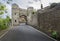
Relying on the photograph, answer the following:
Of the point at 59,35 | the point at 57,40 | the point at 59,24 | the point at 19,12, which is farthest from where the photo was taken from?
the point at 19,12

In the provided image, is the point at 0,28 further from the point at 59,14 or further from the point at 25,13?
the point at 25,13

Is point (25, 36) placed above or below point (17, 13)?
below

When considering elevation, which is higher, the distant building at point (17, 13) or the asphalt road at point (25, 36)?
the distant building at point (17, 13)

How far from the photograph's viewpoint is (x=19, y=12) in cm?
9294

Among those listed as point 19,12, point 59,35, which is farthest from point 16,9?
point 59,35

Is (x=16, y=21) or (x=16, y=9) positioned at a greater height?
(x=16, y=9)

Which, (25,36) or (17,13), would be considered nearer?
(25,36)

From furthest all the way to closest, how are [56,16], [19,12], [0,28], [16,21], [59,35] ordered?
[19,12] → [16,21] → [0,28] → [56,16] → [59,35]

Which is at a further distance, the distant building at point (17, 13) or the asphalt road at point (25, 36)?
the distant building at point (17, 13)

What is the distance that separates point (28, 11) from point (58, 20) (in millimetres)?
72774

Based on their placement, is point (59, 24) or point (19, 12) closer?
point (59, 24)

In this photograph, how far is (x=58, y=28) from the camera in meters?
22.1

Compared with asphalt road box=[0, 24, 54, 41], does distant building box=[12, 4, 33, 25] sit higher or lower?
higher

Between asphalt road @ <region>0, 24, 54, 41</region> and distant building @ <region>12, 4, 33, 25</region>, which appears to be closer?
asphalt road @ <region>0, 24, 54, 41</region>
